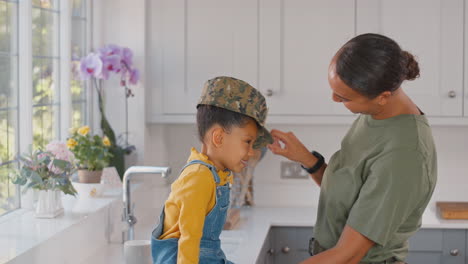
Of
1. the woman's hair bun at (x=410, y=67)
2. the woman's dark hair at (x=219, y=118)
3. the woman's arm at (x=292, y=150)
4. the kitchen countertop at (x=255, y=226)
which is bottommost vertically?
the kitchen countertop at (x=255, y=226)

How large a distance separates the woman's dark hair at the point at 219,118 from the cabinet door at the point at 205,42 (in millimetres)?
1536

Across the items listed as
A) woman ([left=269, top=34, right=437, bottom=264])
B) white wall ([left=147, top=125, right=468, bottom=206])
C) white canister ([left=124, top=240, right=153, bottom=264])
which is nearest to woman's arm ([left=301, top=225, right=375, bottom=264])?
woman ([left=269, top=34, right=437, bottom=264])

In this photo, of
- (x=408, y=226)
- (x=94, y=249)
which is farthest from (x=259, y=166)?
(x=408, y=226)

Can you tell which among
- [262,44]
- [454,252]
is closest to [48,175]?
[262,44]

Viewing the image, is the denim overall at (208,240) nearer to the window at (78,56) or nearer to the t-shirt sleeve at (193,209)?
the t-shirt sleeve at (193,209)

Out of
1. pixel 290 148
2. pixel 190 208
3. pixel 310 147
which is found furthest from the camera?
pixel 310 147

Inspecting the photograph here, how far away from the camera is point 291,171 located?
374 centimetres

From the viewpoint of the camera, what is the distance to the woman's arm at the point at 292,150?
6.92 feet

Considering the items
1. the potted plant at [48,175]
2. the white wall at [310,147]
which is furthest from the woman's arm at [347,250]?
the white wall at [310,147]

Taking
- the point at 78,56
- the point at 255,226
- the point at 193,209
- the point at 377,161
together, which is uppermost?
the point at 78,56

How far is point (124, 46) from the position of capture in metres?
3.32

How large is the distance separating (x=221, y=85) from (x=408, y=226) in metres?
0.67

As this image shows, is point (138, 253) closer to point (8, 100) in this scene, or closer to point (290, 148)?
point (290, 148)

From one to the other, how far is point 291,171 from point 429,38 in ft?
3.33
